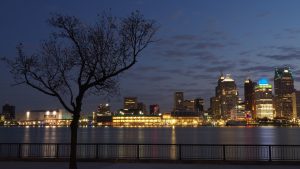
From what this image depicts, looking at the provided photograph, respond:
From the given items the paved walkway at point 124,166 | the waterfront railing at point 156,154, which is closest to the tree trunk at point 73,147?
the paved walkway at point 124,166

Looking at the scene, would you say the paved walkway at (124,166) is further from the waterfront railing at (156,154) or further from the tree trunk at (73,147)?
the tree trunk at (73,147)

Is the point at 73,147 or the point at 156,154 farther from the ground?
the point at 73,147

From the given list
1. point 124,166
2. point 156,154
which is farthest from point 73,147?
point 156,154

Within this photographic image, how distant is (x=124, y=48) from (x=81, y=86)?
3163mm

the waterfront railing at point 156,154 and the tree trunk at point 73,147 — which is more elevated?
the tree trunk at point 73,147

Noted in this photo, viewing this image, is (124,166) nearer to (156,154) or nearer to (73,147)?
(73,147)

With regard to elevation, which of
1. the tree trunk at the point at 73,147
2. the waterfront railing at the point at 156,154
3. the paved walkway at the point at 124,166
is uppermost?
the tree trunk at the point at 73,147

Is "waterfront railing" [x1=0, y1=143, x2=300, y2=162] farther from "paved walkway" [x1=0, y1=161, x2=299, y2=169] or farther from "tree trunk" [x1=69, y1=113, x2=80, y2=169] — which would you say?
"tree trunk" [x1=69, y1=113, x2=80, y2=169]

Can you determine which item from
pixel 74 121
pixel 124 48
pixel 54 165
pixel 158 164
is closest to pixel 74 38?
pixel 124 48

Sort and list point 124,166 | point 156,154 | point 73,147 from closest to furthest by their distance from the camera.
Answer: point 73,147
point 124,166
point 156,154

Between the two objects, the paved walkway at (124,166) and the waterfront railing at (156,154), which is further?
the waterfront railing at (156,154)

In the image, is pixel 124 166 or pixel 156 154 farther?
pixel 156 154

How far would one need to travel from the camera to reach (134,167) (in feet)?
77.6

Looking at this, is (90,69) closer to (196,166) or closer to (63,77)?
(63,77)
